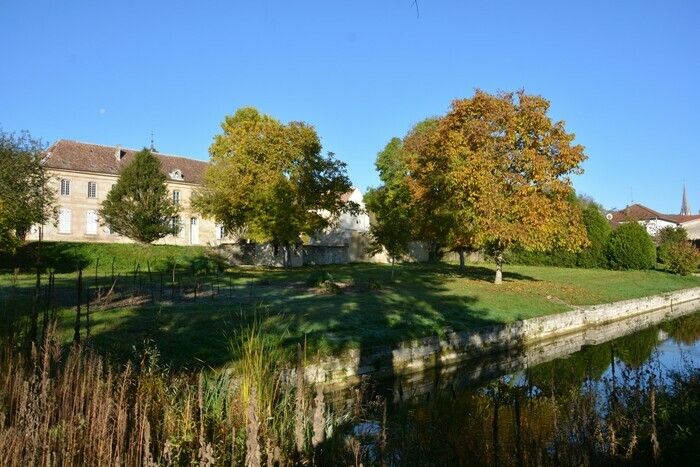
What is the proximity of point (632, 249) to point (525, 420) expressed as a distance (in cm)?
3832

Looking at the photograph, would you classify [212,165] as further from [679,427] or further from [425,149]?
[679,427]

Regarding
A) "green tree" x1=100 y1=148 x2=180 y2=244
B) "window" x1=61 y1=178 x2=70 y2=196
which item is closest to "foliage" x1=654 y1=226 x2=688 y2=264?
"green tree" x1=100 y1=148 x2=180 y2=244

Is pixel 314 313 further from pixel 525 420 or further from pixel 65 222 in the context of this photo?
pixel 65 222

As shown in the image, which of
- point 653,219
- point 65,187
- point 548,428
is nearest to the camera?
point 548,428

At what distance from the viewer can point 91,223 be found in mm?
48062

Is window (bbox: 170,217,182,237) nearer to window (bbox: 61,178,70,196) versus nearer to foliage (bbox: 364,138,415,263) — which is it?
window (bbox: 61,178,70,196)

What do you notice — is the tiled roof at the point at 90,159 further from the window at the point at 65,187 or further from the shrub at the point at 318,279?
the shrub at the point at 318,279

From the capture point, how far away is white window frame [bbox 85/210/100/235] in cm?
4775

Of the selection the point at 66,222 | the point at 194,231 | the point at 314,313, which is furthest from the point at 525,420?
the point at 194,231

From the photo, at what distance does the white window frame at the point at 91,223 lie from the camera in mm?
47750

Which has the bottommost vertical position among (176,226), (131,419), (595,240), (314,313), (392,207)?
(314,313)

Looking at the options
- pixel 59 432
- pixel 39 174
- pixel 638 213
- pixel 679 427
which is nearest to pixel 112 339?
pixel 59 432

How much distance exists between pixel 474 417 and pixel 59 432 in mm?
4835

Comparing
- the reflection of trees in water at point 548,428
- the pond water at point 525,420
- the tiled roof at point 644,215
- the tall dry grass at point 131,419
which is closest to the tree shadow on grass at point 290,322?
the pond water at point 525,420
